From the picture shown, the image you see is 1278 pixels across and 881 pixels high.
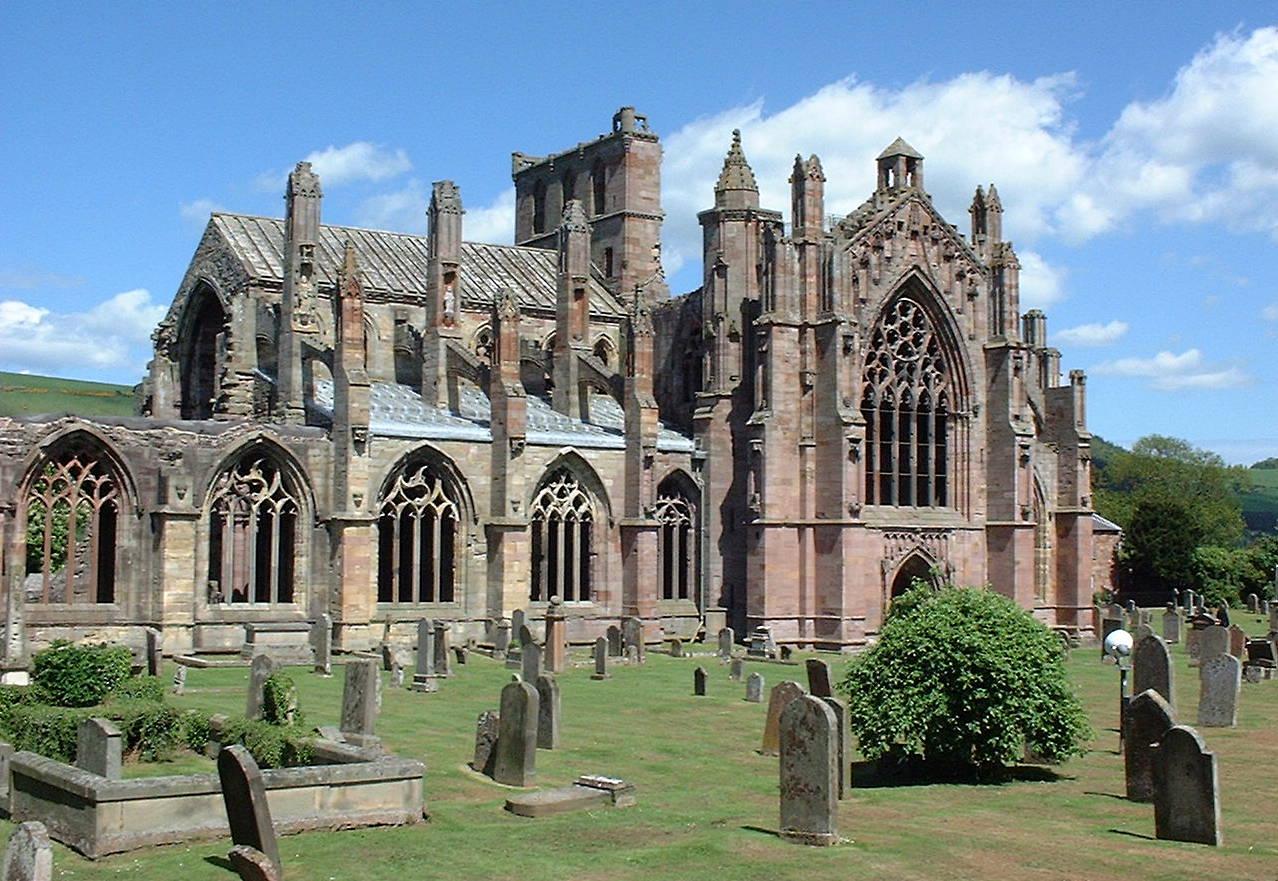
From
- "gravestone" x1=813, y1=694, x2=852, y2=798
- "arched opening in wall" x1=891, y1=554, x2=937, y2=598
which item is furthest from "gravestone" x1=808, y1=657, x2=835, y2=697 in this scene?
"arched opening in wall" x1=891, y1=554, x2=937, y2=598

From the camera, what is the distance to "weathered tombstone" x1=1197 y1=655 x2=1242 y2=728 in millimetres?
25641

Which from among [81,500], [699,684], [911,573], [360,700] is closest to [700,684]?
[699,684]

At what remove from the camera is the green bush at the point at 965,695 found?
63.8ft

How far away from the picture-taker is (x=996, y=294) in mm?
50438

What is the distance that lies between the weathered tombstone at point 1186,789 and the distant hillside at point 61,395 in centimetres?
10611

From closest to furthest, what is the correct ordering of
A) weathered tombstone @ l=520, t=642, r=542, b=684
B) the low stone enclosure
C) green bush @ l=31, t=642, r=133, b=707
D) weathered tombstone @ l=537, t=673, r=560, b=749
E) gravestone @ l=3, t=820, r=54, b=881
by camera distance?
1. gravestone @ l=3, t=820, r=54, b=881
2. the low stone enclosure
3. green bush @ l=31, t=642, r=133, b=707
4. weathered tombstone @ l=537, t=673, r=560, b=749
5. weathered tombstone @ l=520, t=642, r=542, b=684

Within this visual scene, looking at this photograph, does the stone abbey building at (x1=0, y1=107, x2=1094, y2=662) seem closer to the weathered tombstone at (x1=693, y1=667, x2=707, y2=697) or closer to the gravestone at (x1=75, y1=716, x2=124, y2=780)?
the weathered tombstone at (x1=693, y1=667, x2=707, y2=697)

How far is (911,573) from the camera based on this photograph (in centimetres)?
4803

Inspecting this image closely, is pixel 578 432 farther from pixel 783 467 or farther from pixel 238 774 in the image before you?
pixel 238 774

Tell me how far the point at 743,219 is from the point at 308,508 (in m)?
16.4

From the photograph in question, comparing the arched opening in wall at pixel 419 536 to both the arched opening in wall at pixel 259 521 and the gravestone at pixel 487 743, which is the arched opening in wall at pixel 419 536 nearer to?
the arched opening in wall at pixel 259 521

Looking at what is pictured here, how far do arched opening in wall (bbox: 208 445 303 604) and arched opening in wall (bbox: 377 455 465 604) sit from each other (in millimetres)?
2393

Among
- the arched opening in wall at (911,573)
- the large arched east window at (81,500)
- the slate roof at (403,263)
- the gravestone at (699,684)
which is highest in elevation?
the slate roof at (403,263)

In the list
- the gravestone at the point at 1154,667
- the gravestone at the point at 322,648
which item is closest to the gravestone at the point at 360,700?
the gravestone at the point at 1154,667
